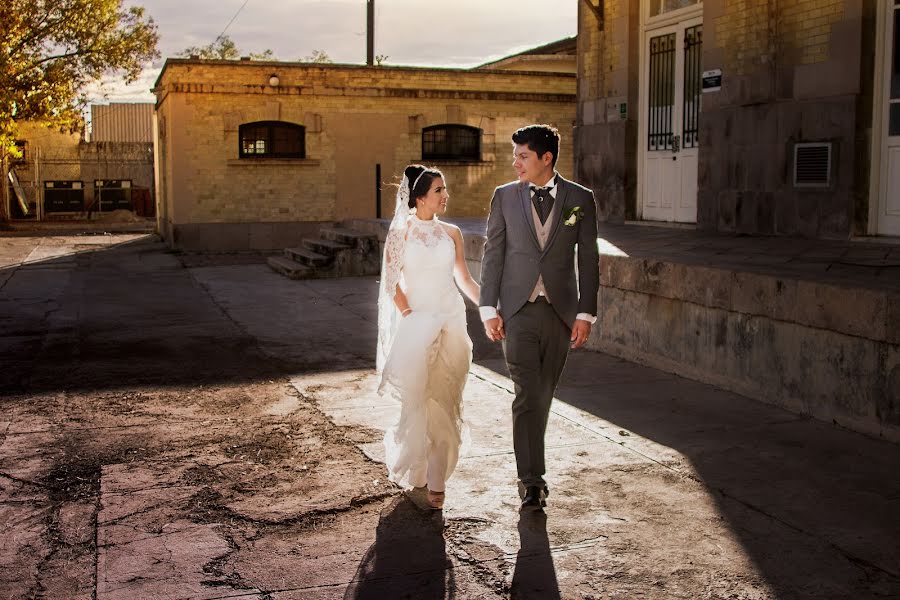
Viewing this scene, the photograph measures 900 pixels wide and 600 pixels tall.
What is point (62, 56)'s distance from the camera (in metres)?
26.9

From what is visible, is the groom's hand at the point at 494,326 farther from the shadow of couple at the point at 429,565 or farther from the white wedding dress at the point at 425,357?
the shadow of couple at the point at 429,565

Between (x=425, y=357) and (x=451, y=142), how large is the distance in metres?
20.8

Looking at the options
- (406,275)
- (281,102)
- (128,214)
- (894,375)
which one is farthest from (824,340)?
(128,214)

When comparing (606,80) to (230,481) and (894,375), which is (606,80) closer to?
(894,375)

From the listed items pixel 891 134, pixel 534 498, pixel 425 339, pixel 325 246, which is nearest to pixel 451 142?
pixel 325 246

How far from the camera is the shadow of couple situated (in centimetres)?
381

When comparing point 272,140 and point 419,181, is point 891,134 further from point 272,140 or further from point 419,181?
point 272,140

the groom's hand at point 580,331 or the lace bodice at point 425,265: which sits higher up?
the lace bodice at point 425,265

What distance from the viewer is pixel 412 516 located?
4.73 m

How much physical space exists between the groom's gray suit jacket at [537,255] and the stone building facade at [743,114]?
628 cm

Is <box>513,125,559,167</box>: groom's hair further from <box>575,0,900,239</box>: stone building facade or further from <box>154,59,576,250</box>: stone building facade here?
<box>154,59,576,250</box>: stone building facade

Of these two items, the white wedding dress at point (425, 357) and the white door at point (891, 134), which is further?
the white door at point (891, 134)

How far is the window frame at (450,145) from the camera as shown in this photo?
25.0 metres

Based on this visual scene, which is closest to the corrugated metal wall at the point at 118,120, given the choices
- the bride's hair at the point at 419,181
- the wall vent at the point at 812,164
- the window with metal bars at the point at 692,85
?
the window with metal bars at the point at 692,85
